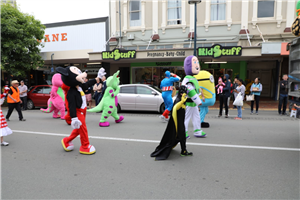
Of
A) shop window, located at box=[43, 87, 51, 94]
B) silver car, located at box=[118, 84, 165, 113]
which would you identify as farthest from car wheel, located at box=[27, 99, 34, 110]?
silver car, located at box=[118, 84, 165, 113]

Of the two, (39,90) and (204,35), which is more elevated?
(204,35)

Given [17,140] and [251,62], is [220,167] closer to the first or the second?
[17,140]

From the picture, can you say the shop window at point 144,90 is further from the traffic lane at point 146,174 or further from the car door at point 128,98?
the traffic lane at point 146,174

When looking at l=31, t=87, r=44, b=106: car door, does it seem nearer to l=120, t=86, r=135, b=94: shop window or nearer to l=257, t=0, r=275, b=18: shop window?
l=120, t=86, r=135, b=94: shop window

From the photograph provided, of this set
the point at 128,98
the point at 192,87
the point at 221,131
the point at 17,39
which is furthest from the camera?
the point at 17,39

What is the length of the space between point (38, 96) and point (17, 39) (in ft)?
13.1

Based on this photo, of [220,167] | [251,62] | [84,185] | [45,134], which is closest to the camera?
[84,185]

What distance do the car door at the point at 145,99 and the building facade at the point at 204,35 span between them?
394 centimetres

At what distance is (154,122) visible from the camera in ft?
27.8

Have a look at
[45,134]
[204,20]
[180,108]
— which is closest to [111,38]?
[204,20]

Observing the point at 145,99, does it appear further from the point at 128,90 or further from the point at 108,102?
the point at 108,102

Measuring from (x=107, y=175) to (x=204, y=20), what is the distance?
14508 millimetres

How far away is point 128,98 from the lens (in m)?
11.0

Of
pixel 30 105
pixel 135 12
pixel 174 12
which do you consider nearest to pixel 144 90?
pixel 30 105
